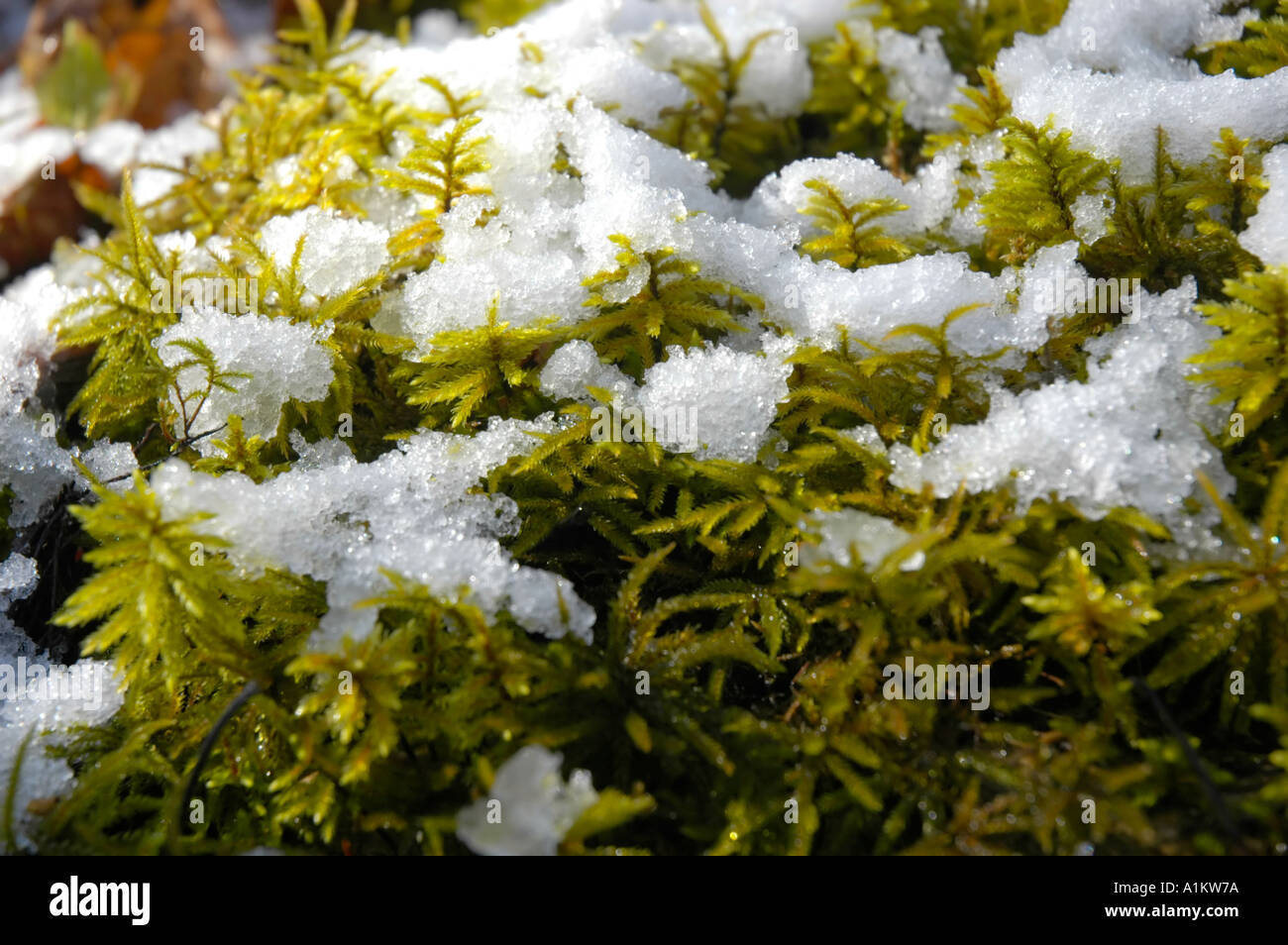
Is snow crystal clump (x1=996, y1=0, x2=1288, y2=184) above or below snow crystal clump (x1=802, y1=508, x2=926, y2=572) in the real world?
above

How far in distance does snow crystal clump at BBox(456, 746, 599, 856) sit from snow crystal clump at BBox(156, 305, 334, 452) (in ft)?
2.80

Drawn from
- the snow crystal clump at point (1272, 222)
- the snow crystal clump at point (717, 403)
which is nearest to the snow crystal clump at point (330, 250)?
the snow crystal clump at point (717, 403)

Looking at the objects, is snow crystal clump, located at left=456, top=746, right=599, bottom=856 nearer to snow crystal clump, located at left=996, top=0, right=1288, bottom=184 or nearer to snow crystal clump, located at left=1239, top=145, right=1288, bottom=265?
snow crystal clump, located at left=1239, top=145, right=1288, bottom=265


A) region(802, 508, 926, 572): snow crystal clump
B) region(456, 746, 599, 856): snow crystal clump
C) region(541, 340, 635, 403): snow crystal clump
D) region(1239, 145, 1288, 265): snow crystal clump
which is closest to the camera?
region(456, 746, 599, 856): snow crystal clump

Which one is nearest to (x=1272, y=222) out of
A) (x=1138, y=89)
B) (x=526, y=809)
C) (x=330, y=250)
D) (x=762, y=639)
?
(x=1138, y=89)

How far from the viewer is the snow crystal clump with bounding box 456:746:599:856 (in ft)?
3.88

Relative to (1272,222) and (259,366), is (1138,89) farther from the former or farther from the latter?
(259,366)

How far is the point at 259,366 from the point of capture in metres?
1.68

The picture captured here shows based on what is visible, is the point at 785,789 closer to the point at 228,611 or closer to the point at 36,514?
the point at 228,611

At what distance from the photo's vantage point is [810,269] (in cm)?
170

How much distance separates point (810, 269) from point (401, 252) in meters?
0.86

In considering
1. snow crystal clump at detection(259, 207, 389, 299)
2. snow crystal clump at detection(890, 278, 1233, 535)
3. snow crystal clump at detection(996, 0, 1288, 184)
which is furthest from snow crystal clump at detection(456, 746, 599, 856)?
snow crystal clump at detection(996, 0, 1288, 184)

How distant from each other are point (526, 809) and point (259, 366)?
1.01 metres

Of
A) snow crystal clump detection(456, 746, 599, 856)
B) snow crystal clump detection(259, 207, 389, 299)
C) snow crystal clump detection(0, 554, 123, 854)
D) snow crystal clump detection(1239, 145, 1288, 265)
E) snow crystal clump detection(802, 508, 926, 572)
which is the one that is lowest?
snow crystal clump detection(456, 746, 599, 856)
